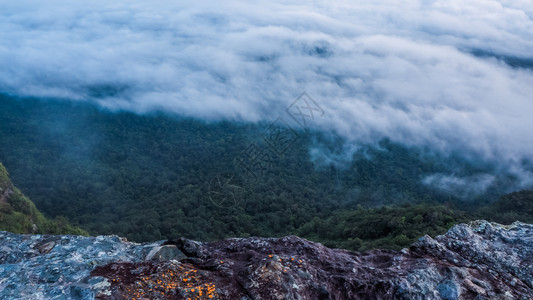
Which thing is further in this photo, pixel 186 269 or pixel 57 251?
pixel 57 251

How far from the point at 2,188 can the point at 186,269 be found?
2949 cm

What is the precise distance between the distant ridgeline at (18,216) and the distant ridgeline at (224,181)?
115 centimetres

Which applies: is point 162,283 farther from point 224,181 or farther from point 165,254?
point 224,181

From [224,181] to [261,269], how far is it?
52.3 m

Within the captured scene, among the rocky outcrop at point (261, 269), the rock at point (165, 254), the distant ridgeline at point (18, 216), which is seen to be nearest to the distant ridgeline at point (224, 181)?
the distant ridgeline at point (18, 216)

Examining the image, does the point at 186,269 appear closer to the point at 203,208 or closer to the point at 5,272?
the point at 5,272

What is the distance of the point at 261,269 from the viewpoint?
346 inches

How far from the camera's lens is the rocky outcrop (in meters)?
8.32

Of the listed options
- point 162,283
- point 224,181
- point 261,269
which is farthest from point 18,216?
point 224,181

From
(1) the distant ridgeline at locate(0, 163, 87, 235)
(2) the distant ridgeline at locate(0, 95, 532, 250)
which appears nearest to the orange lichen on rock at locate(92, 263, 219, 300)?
(2) the distant ridgeline at locate(0, 95, 532, 250)

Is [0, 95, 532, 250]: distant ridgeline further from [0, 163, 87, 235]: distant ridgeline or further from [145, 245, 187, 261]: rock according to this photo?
[145, 245, 187, 261]: rock

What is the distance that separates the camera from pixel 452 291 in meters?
8.80

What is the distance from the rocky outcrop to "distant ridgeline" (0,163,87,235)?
63.8ft

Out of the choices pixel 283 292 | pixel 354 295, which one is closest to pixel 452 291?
pixel 354 295
